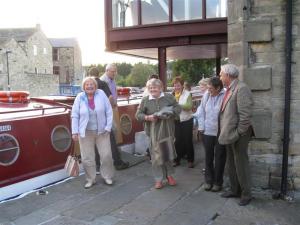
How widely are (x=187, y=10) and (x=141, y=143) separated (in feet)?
13.6

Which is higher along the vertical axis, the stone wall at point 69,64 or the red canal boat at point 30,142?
the stone wall at point 69,64

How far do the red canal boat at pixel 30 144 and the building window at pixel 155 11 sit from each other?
4.77m

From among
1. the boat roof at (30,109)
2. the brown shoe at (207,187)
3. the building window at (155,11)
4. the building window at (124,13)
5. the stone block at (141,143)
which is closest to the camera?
the brown shoe at (207,187)

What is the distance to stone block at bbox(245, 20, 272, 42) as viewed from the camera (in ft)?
17.2

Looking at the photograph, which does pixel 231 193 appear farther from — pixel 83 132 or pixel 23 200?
pixel 23 200

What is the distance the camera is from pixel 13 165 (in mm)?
5812

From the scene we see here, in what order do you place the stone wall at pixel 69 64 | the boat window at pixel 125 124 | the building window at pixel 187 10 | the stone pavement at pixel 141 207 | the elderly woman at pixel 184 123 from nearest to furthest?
the stone pavement at pixel 141 207
the elderly woman at pixel 184 123
the boat window at pixel 125 124
the building window at pixel 187 10
the stone wall at pixel 69 64

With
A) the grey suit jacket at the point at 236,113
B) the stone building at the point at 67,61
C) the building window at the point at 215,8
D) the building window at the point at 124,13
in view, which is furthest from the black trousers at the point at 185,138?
the stone building at the point at 67,61

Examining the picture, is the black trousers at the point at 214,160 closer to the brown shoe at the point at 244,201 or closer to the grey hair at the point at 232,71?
the brown shoe at the point at 244,201

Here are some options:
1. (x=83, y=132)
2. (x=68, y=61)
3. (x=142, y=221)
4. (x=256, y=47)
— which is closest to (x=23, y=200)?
(x=83, y=132)

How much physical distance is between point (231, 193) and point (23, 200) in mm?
2766

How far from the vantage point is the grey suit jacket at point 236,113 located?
15.8 feet

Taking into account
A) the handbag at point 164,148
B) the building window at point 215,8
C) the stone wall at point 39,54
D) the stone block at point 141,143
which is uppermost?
the stone wall at point 39,54

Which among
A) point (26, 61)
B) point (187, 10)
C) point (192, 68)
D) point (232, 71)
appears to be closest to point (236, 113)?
point (232, 71)
